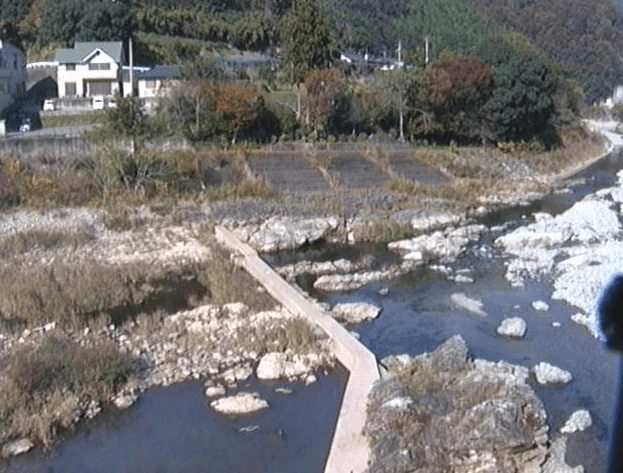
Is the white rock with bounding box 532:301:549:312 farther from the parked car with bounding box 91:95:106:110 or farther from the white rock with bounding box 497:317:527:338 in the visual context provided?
the parked car with bounding box 91:95:106:110

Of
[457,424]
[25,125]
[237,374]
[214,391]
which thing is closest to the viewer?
[457,424]

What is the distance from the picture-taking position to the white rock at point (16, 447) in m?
7.88

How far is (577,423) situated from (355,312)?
4.77m

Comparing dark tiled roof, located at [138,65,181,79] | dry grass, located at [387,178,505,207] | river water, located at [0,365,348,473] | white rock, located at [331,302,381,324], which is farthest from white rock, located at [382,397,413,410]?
dark tiled roof, located at [138,65,181,79]

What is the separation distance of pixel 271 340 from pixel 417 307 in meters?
3.48

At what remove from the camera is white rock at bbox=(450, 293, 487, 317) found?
12.8 metres

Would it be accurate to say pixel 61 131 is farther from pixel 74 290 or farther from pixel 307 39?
pixel 74 290

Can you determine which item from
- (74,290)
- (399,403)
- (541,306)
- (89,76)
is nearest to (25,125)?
(89,76)

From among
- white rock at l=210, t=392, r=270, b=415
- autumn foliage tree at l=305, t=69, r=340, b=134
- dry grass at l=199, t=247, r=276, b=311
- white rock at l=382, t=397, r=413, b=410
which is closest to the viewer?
white rock at l=382, t=397, r=413, b=410

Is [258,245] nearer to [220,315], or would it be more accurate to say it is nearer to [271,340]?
[220,315]

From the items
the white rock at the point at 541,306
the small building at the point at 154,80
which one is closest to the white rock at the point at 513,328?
the white rock at the point at 541,306

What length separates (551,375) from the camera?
9.72 metres

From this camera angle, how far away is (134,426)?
8680 mm

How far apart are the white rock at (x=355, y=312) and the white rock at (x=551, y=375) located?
329 cm
